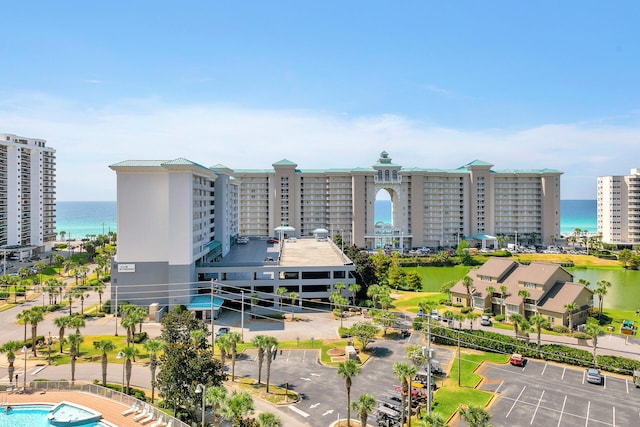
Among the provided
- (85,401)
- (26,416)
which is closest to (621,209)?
(85,401)

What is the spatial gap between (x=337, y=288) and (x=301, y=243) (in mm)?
37861

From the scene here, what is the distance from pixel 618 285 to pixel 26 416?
87.3m

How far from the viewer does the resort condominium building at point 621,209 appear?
119438 mm

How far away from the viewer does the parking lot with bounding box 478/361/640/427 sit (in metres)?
28.6

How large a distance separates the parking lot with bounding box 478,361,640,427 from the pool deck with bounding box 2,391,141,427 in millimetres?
24916

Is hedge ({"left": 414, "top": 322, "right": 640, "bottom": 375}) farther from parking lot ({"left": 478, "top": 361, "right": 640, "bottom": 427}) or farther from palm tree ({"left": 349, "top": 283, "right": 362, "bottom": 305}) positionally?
palm tree ({"left": 349, "top": 283, "right": 362, "bottom": 305})

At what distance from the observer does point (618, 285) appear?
252 ft

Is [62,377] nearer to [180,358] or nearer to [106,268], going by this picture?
[180,358]

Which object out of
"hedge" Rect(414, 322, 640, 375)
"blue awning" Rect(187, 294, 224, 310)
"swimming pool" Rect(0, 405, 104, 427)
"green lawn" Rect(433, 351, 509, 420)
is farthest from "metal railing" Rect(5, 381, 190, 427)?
"hedge" Rect(414, 322, 640, 375)

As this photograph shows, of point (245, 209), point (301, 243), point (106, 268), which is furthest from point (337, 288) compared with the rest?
point (245, 209)

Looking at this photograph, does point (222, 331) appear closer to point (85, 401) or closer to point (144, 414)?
point (85, 401)

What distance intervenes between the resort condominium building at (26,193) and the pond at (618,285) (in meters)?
112

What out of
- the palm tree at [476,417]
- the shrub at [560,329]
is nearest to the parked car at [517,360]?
the shrub at [560,329]

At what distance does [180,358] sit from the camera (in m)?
28.2
